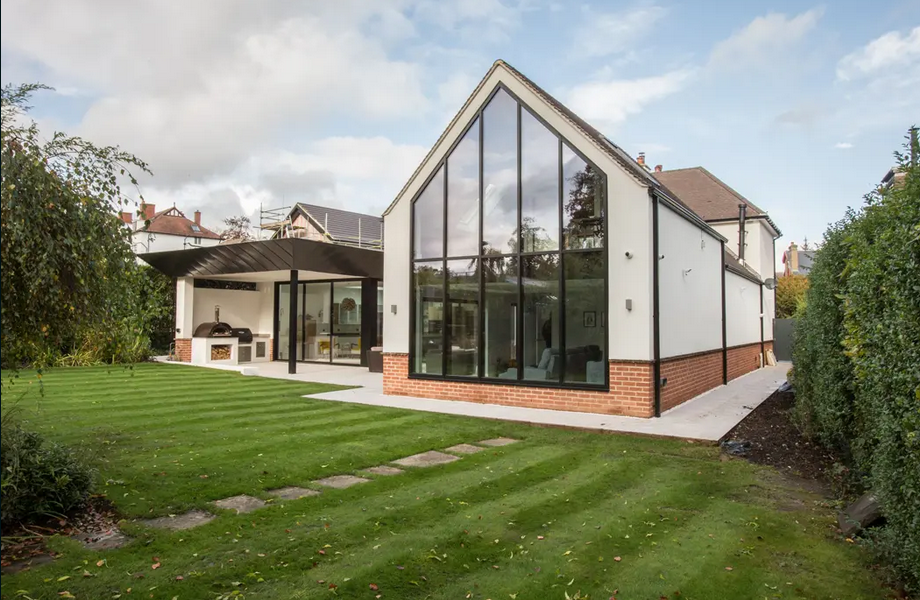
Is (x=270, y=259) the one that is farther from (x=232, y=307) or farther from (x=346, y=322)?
(x=232, y=307)

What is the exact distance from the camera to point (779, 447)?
786 centimetres

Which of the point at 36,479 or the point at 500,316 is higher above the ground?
the point at 500,316

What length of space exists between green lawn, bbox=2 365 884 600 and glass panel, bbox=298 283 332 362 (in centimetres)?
1200

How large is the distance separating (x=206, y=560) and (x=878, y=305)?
4.92m

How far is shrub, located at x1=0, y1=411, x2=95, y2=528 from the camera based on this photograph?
4129 millimetres

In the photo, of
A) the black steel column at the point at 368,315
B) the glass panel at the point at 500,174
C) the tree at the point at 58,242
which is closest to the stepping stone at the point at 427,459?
the tree at the point at 58,242

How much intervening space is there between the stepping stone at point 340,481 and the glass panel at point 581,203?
6.01m

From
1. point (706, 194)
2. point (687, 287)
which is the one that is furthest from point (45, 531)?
point (706, 194)

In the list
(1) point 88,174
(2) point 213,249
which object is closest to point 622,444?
(1) point 88,174

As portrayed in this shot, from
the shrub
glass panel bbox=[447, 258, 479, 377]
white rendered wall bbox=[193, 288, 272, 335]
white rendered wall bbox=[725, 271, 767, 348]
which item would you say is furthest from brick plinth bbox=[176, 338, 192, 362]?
white rendered wall bbox=[725, 271, 767, 348]

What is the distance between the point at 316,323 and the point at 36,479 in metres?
16.6

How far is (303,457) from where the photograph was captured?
22.4ft

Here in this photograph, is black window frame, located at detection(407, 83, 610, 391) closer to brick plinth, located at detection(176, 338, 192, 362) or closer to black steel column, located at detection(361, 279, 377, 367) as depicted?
black steel column, located at detection(361, 279, 377, 367)

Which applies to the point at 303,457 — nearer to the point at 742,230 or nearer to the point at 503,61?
the point at 503,61
